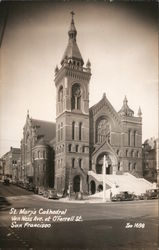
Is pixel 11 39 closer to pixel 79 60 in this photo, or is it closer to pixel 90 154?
pixel 79 60

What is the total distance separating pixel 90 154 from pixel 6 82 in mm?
3686

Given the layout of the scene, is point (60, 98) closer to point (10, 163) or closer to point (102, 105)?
point (102, 105)

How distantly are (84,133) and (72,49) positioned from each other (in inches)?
129

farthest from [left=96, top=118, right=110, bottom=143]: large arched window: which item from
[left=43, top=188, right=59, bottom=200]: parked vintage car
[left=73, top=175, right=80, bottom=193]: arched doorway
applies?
[left=43, top=188, right=59, bottom=200]: parked vintage car

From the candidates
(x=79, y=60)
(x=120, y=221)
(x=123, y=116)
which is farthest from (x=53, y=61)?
(x=120, y=221)

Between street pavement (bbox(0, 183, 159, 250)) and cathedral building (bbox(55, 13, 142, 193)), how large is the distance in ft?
4.14

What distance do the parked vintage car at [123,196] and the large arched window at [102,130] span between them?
178cm

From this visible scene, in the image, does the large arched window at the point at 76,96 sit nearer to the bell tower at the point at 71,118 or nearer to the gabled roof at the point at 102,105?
the bell tower at the point at 71,118

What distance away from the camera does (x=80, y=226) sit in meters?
7.70

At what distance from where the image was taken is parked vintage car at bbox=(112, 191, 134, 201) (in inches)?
367

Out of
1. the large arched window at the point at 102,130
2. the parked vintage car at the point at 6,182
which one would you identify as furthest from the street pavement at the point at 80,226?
the large arched window at the point at 102,130

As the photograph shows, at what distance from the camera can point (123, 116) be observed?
30.9ft

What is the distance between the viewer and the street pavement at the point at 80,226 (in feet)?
23.9

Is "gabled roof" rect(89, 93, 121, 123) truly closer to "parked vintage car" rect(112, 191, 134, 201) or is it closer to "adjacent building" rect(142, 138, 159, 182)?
"adjacent building" rect(142, 138, 159, 182)
